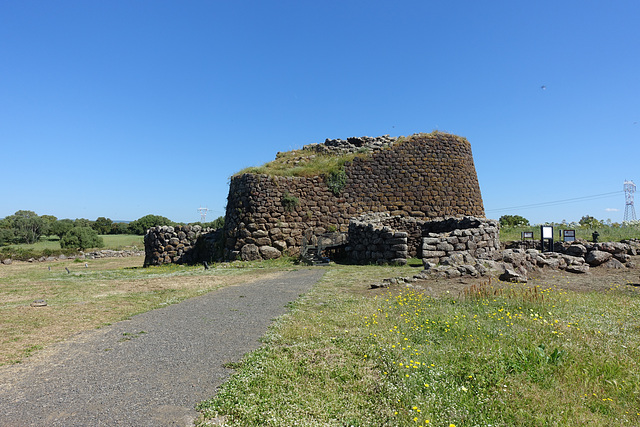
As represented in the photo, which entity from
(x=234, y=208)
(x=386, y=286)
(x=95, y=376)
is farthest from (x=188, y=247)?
(x=95, y=376)

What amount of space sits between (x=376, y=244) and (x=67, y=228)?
61.5 m

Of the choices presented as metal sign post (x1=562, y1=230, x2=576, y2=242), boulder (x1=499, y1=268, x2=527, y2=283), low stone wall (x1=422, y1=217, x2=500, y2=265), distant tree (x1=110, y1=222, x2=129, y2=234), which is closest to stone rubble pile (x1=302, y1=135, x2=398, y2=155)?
low stone wall (x1=422, y1=217, x2=500, y2=265)

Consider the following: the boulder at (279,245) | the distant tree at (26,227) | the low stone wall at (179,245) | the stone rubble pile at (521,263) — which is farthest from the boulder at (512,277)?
the distant tree at (26,227)

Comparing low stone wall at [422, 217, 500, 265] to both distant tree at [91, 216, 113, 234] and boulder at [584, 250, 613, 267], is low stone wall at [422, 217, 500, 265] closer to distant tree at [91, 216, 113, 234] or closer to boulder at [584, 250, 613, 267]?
boulder at [584, 250, 613, 267]

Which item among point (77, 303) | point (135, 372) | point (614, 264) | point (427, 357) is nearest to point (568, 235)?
point (614, 264)

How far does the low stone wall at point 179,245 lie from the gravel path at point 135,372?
15.0 m

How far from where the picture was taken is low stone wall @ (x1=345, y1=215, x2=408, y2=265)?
1527cm

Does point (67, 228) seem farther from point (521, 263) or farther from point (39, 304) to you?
point (521, 263)

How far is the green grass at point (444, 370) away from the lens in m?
3.37

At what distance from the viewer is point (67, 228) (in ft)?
195

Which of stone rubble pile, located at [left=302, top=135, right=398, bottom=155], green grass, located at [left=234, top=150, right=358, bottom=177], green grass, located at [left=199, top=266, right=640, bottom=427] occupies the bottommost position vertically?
green grass, located at [left=199, top=266, right=640, bottom=427]

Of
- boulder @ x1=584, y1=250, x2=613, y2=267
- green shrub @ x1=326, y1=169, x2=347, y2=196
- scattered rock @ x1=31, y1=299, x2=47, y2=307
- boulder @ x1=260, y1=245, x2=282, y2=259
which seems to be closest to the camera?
scattered rock @ x1=31, y1=299, x2=47, y2=307

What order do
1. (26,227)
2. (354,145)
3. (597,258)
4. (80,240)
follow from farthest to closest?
(26,227)
(80,240)
(354,145)
(597,258)

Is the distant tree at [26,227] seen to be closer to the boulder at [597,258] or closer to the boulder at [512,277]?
the boulder at [512,277]
